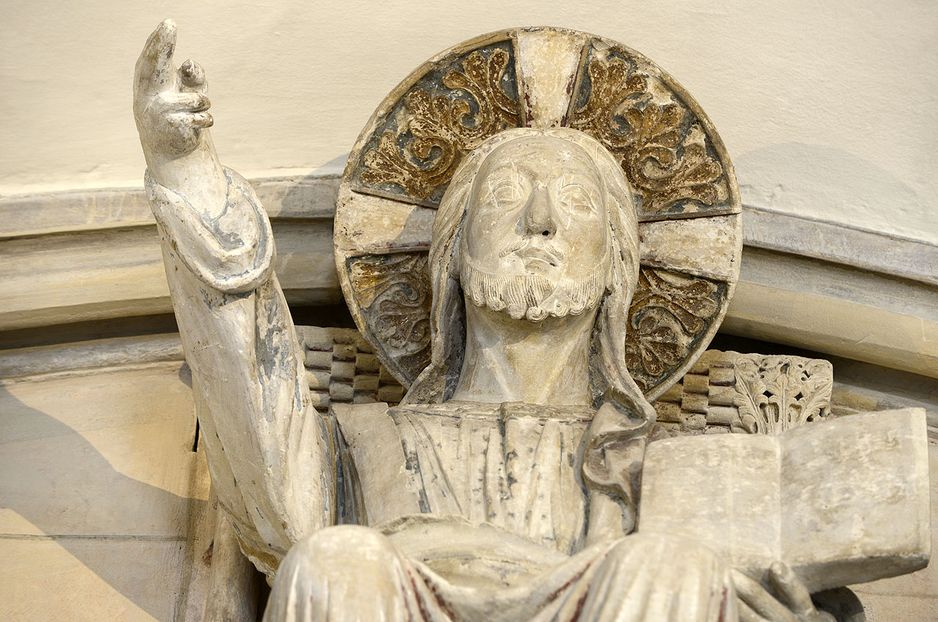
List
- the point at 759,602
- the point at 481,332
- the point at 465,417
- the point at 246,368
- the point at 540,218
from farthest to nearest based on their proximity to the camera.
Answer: the point at 481,332 → the point at 540,218 → the point at 465,417 → the point at 246,368 → the point at 759,602

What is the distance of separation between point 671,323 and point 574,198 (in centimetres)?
50

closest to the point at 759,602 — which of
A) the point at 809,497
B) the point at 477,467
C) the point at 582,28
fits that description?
the point at 809,497

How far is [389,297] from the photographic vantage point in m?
4.45

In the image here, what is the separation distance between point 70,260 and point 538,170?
4.14 feet

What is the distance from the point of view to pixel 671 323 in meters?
4.46

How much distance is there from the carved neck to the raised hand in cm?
76

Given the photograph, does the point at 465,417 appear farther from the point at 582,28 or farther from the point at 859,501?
the point at 582,28

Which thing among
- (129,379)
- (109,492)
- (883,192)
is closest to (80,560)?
(109,492)

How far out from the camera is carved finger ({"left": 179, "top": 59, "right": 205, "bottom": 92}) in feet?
11.2

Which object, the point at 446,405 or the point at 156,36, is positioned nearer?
the point at 156,36

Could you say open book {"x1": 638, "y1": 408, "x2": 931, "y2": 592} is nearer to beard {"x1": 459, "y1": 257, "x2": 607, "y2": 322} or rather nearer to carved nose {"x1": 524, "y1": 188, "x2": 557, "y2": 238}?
beard {"x1": 459, "y1": 257, "x2": 607, "y2": 322}

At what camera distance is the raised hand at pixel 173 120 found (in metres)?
3.42

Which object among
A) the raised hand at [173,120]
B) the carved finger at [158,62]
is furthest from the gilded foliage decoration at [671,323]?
the carved finger at [158,62]

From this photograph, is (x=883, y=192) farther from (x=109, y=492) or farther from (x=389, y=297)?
(x=109, y=492)
